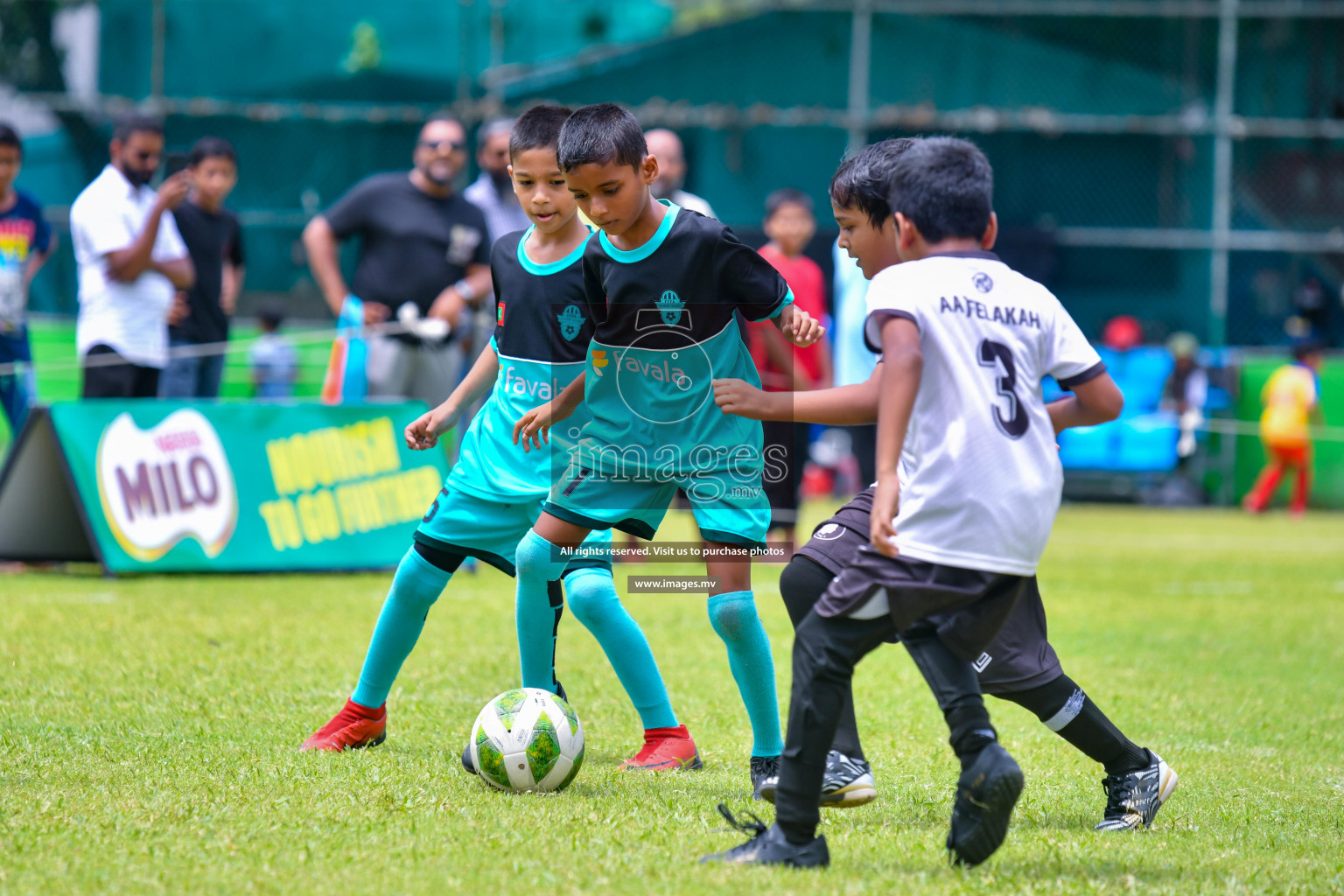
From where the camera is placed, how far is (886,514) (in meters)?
2.76

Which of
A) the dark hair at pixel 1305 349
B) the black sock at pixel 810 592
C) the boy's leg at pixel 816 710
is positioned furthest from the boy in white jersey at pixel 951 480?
the dark hair at pixel 1305 349

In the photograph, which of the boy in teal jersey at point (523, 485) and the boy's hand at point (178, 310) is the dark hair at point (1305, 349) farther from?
the boy in teal jersey at point (523, 485)

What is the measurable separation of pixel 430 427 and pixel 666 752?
114 centimetres

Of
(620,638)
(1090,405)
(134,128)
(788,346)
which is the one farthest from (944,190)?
(134,128)

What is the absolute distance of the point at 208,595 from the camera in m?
Result: 6.73

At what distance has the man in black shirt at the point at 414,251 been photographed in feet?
25.3

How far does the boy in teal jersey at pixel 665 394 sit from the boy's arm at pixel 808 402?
0.59 metres

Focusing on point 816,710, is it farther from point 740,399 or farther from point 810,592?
point 740,399

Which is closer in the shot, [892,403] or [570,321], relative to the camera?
[892,403]

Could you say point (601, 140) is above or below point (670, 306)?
above

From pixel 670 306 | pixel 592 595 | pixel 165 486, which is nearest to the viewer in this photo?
pixel 670 306

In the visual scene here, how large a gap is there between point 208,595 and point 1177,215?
498 inches

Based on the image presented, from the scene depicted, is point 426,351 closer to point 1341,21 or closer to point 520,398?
point 520,398

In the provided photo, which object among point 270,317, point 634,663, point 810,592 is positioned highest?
point 270,317
